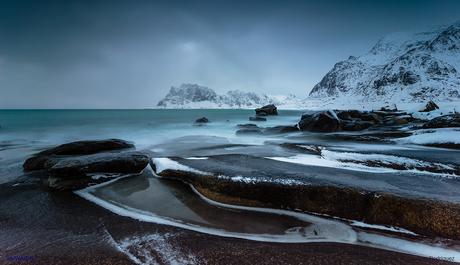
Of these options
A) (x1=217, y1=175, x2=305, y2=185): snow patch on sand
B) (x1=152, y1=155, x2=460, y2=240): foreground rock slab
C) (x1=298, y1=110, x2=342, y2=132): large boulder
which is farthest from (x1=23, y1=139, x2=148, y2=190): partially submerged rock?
(x1=298, y1=110, x2=342, y2=132): large boulder

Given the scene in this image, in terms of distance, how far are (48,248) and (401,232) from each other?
6.19m

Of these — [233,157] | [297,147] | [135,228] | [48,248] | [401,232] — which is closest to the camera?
[48,248]

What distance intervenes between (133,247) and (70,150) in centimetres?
894

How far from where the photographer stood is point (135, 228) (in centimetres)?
521

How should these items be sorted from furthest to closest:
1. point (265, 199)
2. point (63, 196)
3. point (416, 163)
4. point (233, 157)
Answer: point (233, 157) → point (416, 163) → point (63, 196) → point (265, 199)

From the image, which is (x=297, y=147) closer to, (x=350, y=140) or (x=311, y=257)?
(x=350, y=140)

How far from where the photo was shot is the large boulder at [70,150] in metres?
9.95

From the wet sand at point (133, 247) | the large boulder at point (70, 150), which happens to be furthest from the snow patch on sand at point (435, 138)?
the large boulder at point (70, 150)

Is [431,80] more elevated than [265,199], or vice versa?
[431,80]

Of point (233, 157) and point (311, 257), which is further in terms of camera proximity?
point (233, 157)

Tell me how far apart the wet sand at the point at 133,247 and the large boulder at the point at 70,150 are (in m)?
4.70

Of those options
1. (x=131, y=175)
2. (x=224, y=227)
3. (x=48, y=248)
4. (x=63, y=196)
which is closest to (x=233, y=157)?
(x=131, y=175)

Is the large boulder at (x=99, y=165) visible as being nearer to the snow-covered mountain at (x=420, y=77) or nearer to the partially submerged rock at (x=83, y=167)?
the partially submerged rock at (x=83, y=167)

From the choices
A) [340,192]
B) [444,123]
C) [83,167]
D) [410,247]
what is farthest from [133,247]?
[444,123]
